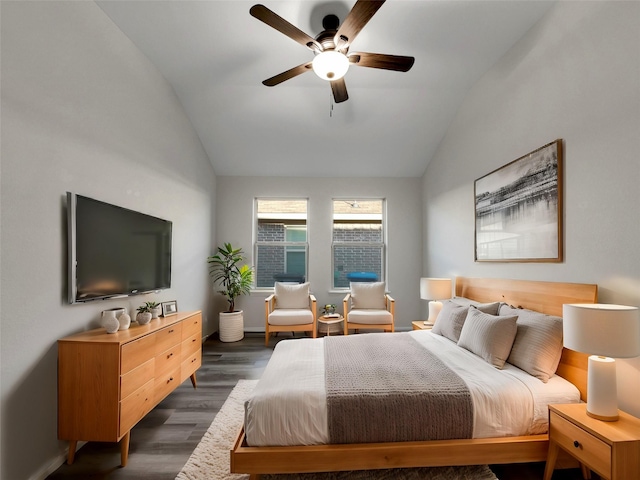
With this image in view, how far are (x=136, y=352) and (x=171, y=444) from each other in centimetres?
68

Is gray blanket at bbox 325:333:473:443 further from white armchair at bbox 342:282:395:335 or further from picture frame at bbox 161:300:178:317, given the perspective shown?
white armchair at bbox 342:282:395:335

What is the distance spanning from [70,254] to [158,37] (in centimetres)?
214

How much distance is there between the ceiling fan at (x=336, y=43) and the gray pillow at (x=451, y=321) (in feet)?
6.81

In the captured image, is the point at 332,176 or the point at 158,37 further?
the point at 332,176

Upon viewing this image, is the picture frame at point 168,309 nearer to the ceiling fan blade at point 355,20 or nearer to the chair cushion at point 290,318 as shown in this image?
the chair cushion at point 290,318

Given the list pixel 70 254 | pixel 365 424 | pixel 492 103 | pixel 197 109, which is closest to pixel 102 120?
pixel 70 254

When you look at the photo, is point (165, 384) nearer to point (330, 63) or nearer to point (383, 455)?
point (383, 455)

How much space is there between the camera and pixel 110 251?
7.88ft

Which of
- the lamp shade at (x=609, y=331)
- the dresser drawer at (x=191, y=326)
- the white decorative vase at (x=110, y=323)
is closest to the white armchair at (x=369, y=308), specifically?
the dresser drawer at (x=191, y=326)

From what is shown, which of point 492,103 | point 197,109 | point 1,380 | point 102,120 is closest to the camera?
point 1,380

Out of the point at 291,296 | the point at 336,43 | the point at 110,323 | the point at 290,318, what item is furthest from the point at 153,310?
the point at 336,43

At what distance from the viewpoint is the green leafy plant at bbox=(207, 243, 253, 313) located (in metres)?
4.84

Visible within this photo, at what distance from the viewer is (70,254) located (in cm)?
202

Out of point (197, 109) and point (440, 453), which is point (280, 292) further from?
point (440, 453)
